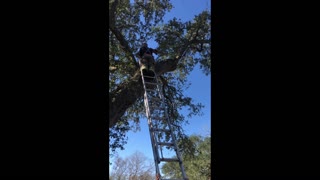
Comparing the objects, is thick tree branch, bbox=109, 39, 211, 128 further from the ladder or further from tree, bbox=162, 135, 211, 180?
tree, bbox=162, 135, 211, 180

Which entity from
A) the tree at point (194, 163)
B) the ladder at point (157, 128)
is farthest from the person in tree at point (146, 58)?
the tree at point (194, 163)

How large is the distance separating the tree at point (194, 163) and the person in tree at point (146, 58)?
2.20 meters

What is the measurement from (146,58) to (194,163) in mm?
5415

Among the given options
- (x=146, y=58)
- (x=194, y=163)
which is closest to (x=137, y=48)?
(x=146, y=58)

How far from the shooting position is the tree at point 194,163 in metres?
8.42

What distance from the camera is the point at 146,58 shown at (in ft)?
20.7

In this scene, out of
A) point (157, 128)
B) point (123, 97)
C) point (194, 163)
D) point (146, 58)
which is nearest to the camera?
point (157, 128)

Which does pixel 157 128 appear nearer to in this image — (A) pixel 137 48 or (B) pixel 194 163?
(A) pixel 137 48
